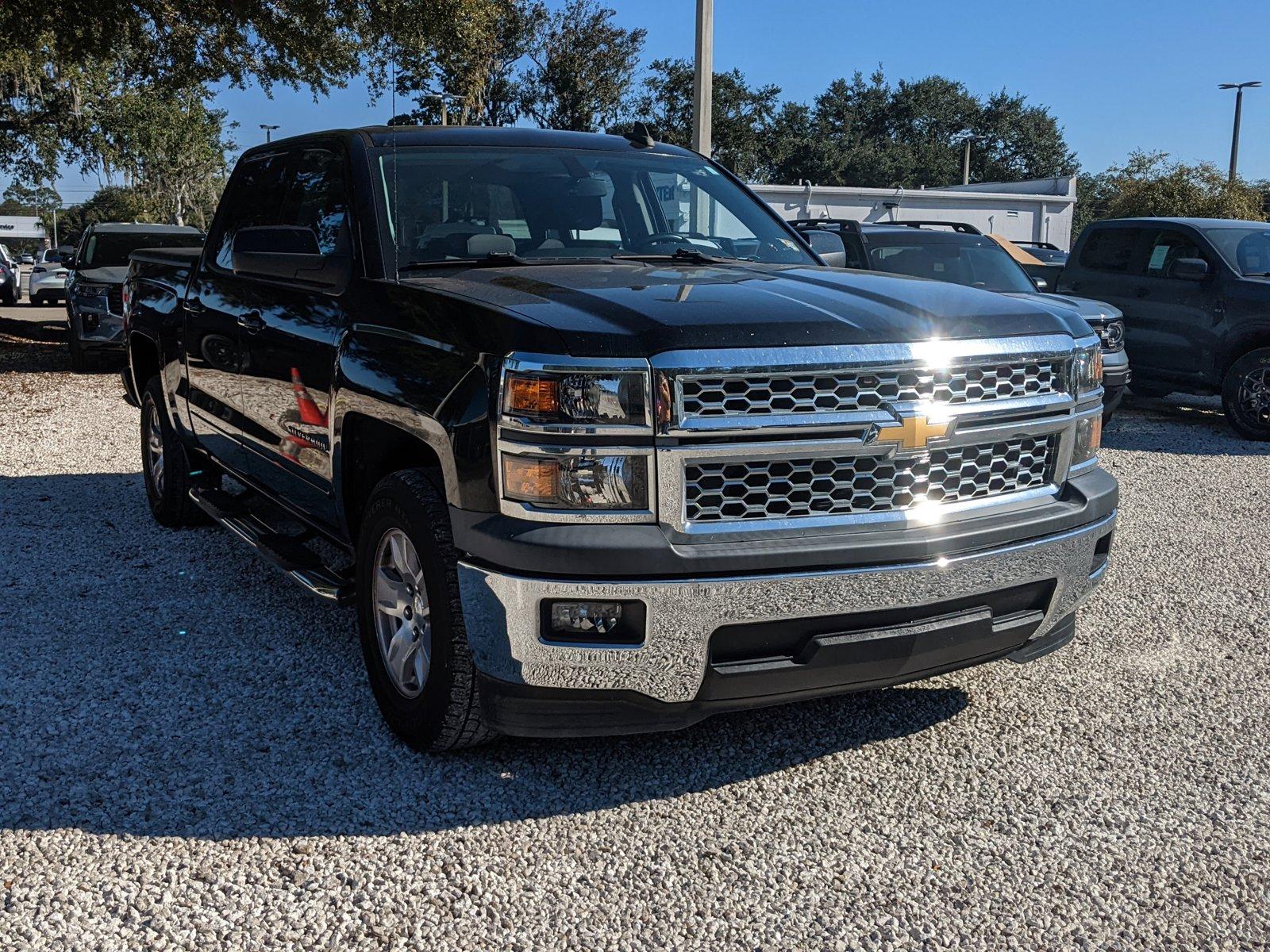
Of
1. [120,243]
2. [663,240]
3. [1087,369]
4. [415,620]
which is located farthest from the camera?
[120,243]

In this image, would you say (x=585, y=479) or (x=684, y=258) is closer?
(x=585, y=479)

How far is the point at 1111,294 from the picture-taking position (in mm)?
11758

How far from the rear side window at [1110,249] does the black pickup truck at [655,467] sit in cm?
863

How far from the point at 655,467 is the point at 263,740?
169cm

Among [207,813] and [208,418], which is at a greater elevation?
[208,418]

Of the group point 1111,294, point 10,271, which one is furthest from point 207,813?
point 10,271

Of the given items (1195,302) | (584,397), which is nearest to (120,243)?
(1195,302)

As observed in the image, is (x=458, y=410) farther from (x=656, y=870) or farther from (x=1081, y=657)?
(x=1081, y=657)

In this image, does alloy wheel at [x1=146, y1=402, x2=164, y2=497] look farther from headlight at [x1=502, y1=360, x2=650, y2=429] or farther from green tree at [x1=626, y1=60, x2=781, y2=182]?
green tree at [x1=626, y1=60, x2=781, y2=182]

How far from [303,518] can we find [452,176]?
142 centimetres

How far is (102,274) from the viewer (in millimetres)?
14070

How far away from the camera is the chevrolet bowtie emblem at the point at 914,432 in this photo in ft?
10.5

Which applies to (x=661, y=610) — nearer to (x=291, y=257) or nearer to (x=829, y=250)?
(x=291, y=257)

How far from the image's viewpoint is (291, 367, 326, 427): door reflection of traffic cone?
4.17 m
